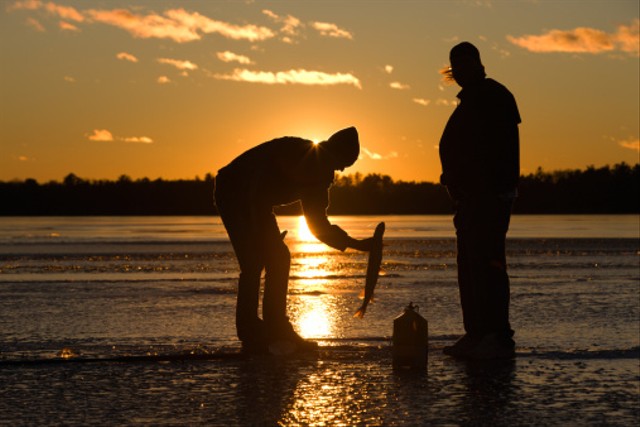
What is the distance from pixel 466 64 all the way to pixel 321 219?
1716 millimetres

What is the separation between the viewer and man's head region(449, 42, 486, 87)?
31.1 ft

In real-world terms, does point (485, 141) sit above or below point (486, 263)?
above

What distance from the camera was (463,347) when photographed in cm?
923

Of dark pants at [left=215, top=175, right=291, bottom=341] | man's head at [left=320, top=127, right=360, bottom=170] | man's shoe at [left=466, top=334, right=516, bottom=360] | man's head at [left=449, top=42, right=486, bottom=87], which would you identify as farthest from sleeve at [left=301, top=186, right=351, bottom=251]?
man's head at [left=449, top=42, right=486, bottom=87]

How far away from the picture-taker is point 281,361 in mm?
8977

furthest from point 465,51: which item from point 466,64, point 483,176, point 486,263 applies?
point 486,263

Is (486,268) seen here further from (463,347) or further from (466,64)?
(466,64)

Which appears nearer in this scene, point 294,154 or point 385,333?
point 294,154

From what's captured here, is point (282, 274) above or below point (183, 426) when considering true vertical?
above

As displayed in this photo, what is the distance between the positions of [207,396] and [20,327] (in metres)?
4.56

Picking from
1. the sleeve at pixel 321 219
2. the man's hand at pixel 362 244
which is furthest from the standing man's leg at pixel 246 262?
the man's hand at pixel 362 244

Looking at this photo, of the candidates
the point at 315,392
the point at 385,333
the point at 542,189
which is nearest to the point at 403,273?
the point at 385,333

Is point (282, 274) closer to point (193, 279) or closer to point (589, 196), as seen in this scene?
point (193, 279)

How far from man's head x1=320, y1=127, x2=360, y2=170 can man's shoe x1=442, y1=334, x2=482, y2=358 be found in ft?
5.38
